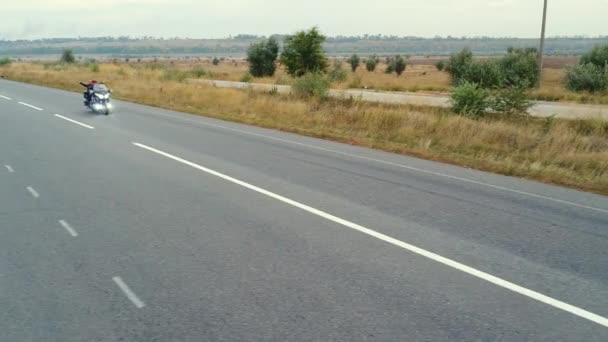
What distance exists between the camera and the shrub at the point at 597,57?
3734 cm

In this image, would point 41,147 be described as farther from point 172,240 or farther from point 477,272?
point 477,272

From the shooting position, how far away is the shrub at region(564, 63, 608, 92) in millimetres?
32312

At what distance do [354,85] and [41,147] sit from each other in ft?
106

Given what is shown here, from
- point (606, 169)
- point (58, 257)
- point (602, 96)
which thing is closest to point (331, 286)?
point (58, 257)

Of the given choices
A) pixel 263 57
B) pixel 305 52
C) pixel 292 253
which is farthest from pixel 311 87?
pixel 263 57

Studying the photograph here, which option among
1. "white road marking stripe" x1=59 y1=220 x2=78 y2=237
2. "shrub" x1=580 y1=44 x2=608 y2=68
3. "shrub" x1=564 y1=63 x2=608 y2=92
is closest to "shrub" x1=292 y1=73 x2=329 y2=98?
"shrub" x1=564 y1=63 x2=608 y2=92

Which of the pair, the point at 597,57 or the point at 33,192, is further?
the point at 597,57

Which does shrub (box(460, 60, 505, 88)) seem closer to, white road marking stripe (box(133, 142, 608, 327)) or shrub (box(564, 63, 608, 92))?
shrub (box(564, 63, 608, 92))

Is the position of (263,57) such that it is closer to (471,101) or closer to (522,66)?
(522,66)

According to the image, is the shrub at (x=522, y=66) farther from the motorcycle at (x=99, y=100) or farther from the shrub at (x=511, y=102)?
the motorcycle at (x=99, y=100)

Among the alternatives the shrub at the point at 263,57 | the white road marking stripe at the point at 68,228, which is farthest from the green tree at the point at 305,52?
the white road marking stripe at the point at 68,228

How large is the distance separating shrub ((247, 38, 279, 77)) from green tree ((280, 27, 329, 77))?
15.9m

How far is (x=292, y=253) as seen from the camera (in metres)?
5.94

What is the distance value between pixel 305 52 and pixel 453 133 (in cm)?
2865
